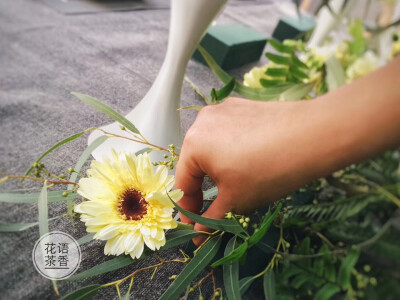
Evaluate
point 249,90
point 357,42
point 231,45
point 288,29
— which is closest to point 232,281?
point 249,90

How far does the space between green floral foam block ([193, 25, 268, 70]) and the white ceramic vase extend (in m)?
0.30

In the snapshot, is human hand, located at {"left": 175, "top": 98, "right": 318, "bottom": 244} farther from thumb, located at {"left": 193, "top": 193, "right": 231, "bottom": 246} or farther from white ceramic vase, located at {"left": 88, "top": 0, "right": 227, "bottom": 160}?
white ceramic vase, located at {"left": 88, "top": 0, "right": 227, "bottom": 160}

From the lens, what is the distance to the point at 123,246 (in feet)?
0.83

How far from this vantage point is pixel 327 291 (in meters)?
0.24

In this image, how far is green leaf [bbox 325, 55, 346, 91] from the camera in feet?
1.51

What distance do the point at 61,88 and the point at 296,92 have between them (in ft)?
1.20

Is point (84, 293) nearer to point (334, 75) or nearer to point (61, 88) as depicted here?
point (61, 88)

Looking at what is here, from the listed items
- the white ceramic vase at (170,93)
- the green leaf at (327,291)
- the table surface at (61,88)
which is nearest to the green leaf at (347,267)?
the green leaf at (327,291)

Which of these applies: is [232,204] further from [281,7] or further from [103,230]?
[281,7]

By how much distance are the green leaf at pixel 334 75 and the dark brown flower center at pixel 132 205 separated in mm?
344

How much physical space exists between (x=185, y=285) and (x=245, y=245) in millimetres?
63

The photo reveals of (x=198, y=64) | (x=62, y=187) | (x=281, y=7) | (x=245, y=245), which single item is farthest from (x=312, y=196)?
(x=281, y=7)

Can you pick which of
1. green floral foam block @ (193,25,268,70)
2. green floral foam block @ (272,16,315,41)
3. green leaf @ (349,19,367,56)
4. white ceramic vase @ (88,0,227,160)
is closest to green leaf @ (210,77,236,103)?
white ceramic vase @ (88,0,227,160)

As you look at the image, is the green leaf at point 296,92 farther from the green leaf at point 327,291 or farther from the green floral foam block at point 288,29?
the green floral foam block at point 288,29
